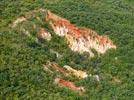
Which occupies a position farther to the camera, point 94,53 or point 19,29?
point 94,53

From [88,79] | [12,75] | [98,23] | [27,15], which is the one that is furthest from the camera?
[98,23]

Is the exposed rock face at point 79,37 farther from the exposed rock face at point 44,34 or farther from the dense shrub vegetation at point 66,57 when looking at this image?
the exposed rock face at point 44,34

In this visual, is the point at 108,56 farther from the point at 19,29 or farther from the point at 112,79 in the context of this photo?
the point at 19,29

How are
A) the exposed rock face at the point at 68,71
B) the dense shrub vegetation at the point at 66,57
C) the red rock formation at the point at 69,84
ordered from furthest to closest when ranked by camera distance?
the exposed rock face at the point at 68,71 → the red rock formation at the point at 69,84 → the dense shrub vegetation at the point at 66,57

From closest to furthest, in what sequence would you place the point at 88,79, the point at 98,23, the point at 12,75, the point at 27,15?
the point at 12,75 → the point at 88,79 → the point at 27,15 → the point at 98,23

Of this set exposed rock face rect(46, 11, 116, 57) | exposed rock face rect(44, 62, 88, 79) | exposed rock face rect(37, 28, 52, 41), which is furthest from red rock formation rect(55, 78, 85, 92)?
exposed rock face rect(46, 11, 116, 57)

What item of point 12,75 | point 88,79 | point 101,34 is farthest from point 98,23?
point 12,75

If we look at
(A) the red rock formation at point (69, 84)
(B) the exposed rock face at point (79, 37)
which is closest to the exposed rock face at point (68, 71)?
(A) the red rock formation at point (69, 84)
